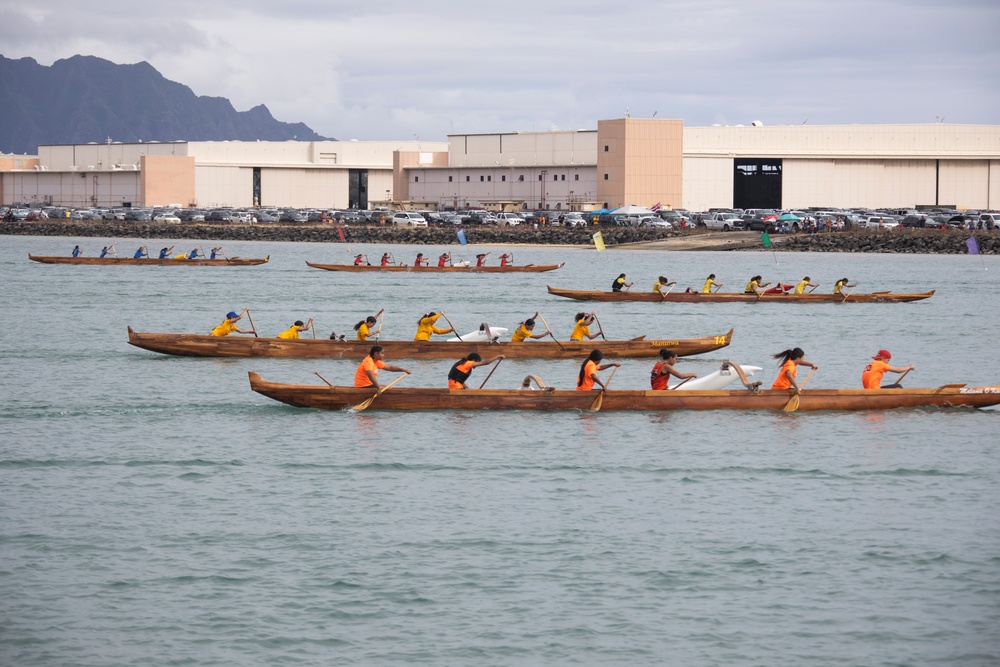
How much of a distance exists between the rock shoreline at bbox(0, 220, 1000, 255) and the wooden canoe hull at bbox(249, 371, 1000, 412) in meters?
64.7

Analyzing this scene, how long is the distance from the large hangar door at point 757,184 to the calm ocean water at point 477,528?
79.4m

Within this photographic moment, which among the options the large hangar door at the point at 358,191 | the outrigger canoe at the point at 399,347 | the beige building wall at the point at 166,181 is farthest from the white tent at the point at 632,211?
the outrigger canoe at the point at 399,347

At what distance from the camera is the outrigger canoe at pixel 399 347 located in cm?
3381

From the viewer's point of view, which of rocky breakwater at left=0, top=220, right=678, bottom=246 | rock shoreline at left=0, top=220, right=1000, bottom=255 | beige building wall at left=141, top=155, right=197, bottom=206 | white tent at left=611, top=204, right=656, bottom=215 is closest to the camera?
rock shoreline at left=0, top=220, right=1000, bottom=255

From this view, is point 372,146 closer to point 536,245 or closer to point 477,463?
point 536,245

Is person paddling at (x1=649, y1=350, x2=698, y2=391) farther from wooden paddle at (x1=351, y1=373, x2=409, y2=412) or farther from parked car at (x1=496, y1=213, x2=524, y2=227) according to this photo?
parked car at (x1=496, y1=213, x2=524, y2=227)

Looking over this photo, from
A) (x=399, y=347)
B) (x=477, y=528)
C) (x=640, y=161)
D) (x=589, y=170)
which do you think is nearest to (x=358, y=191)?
(x=589, y=170)

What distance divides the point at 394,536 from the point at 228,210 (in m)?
108

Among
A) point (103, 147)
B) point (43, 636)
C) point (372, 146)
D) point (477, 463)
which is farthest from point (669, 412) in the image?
point (103, 147)

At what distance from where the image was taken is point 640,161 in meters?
109

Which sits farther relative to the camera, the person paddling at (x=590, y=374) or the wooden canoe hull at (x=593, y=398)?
the wooden canoe hull at (x=593, y=398)

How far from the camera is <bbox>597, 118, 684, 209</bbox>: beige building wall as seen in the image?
10781 cm

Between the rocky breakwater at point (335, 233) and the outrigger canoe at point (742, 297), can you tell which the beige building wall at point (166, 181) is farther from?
the outrigger canoe at point (742, 297)

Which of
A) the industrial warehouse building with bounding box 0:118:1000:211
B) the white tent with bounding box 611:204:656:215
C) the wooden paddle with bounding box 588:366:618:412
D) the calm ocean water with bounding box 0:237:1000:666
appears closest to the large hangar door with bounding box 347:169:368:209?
the industrial warehouse building with bounding box 0:118:1000:211
